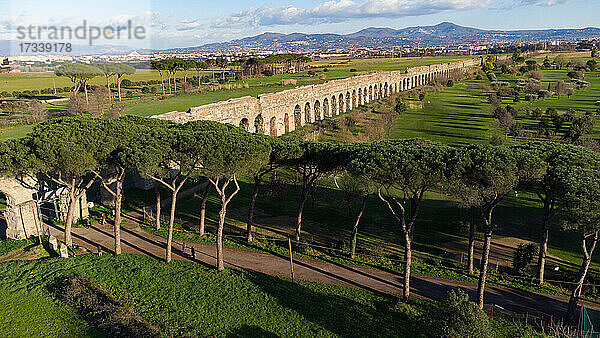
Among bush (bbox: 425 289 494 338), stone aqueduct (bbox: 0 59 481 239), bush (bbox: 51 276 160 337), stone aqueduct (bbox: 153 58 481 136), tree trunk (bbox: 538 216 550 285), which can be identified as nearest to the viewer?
bush (bbox: 425 289 494 338)

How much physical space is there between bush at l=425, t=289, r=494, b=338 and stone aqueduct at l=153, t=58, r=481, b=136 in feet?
77.7

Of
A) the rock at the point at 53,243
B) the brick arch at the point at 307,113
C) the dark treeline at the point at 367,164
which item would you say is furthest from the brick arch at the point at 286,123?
the rock at the point at 53,243

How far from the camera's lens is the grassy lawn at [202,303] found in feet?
42.2

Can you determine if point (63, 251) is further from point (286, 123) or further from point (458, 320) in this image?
point (286, 123)

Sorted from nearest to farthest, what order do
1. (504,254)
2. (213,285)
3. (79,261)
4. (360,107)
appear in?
1. (213,285)
2. (79,261)
3. (504,254)
4. (360,107)

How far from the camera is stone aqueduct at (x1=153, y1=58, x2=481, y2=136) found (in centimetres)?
3546

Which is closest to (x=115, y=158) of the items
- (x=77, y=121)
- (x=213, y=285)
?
(x=77, y=121)

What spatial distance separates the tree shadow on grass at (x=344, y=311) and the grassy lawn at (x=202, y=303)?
0.10 feet

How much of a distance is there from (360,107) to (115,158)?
5691 cm

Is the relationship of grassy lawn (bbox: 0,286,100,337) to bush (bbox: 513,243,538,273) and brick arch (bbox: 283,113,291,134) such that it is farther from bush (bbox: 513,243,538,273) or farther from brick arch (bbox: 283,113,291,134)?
brick arch (bbox: 283,113,291,134)

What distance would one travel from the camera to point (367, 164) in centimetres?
1484

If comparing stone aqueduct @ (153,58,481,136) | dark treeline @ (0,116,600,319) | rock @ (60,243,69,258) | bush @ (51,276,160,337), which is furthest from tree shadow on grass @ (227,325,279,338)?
stone aqueduct @ (153,58,481,136)

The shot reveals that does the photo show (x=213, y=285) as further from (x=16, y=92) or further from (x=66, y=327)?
(x=16, y=92)

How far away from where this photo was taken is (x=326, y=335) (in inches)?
504
